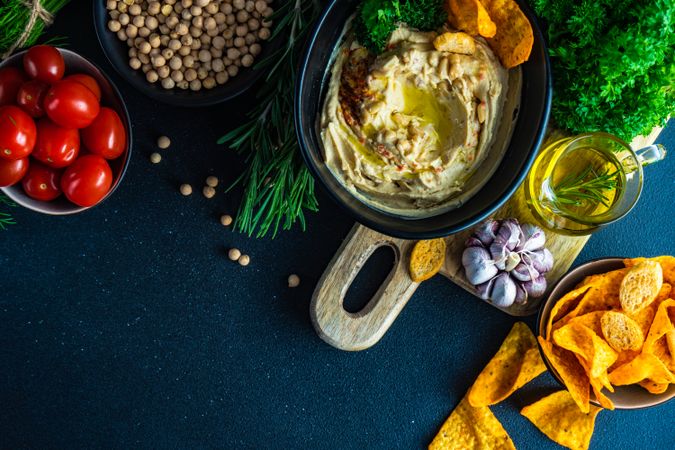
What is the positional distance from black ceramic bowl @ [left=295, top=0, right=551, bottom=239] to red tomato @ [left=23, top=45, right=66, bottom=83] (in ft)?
2.26

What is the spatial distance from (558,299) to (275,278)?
33.9 inches

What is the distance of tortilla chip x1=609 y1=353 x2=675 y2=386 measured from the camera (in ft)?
5.90

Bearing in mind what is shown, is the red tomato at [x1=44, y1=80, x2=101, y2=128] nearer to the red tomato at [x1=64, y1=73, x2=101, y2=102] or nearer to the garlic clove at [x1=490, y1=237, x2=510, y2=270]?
the red tomato at [x1=64, y1=73, x2=101, y2=102]

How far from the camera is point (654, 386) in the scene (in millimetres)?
1902

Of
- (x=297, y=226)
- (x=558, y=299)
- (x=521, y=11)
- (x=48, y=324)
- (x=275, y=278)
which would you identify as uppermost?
(x=521, y=11)

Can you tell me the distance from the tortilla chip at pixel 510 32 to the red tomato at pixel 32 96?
1188 millimetres

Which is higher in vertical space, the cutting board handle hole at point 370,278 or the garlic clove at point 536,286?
the garlic clove at point 536,286

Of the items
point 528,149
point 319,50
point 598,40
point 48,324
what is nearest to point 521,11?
point 598,40

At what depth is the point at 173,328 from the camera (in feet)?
6.84

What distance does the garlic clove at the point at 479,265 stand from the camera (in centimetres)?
186

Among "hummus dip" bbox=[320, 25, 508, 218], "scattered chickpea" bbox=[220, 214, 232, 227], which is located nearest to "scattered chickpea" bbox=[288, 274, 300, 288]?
"scattered chickpea" bbox=[220, 214, 232, 227]

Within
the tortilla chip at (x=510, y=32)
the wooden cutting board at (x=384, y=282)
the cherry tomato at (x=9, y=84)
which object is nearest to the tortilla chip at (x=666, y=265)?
the wooden cutting board at (x=384, y=282)

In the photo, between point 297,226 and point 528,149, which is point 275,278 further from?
point 528,149

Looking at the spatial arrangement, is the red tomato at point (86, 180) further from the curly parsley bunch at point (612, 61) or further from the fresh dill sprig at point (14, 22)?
the curly parsley bunch at point (612, 61)
